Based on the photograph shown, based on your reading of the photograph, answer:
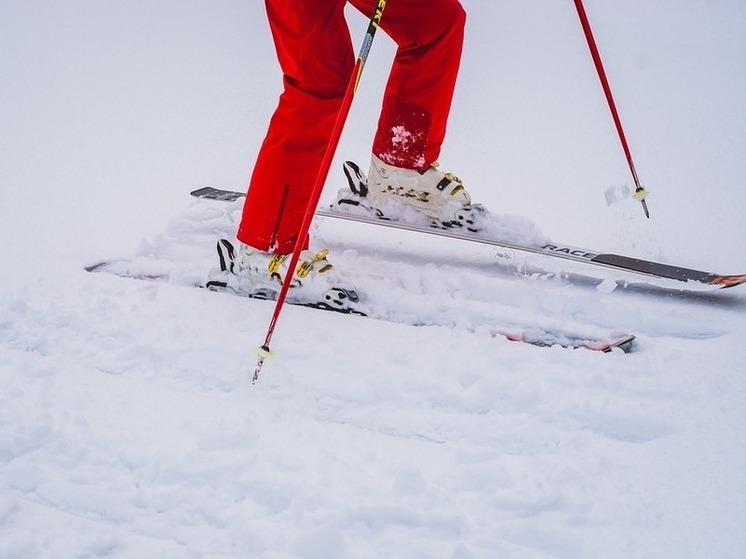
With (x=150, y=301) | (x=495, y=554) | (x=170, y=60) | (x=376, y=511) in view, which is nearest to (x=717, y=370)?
(x=495, y=554)

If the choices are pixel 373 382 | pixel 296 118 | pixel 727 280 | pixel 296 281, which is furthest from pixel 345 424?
pixel 727 280

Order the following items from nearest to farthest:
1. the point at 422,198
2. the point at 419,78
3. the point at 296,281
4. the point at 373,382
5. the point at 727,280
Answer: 1. the point at 373,382
2. the point at 296,281
3. the point at 727,280
4. the point at 419,78
5. the point at 422,198

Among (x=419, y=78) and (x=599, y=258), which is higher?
(x=419, y=78)

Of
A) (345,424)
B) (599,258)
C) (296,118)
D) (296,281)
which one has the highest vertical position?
(296,118)

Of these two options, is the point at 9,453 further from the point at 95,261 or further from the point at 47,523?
the point at 95,261

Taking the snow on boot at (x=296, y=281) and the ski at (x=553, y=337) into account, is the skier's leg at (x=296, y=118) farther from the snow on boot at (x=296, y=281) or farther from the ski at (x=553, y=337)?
the ski at (x=553, y=337)

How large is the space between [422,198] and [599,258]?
25.6 inches

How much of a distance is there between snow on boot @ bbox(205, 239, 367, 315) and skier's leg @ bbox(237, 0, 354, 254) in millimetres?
48

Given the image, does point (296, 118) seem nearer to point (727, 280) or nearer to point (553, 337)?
point (553, 337)

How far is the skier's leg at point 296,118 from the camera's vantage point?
1752 millimetres

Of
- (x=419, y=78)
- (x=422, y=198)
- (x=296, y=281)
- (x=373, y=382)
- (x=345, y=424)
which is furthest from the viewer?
(x=422, y=198)

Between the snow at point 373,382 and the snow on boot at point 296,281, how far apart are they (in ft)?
0.26

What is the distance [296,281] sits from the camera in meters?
1.90

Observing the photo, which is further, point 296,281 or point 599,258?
point 599,258
